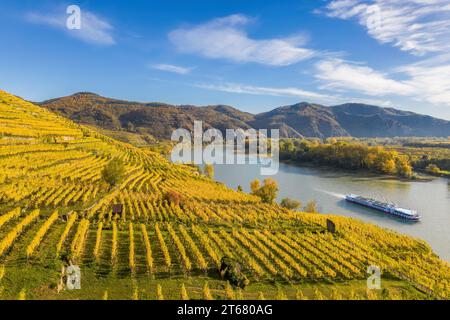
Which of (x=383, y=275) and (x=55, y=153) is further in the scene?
(x=55, y=153)

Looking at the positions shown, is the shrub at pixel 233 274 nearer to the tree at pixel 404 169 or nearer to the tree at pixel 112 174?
the tree at pixel 112 174

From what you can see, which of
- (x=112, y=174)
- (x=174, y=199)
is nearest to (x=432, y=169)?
(x=174, y=199)

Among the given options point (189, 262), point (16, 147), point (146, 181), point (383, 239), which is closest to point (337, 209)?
point (383, 239)

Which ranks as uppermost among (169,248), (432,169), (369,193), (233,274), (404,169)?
(404,169)

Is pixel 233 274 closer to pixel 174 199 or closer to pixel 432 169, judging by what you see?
pixel 174 199

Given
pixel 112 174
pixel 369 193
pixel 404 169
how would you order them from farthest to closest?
pixel 404 169
pixel 369 193
pixel 112 174

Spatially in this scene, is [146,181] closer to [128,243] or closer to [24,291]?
[128,243]
